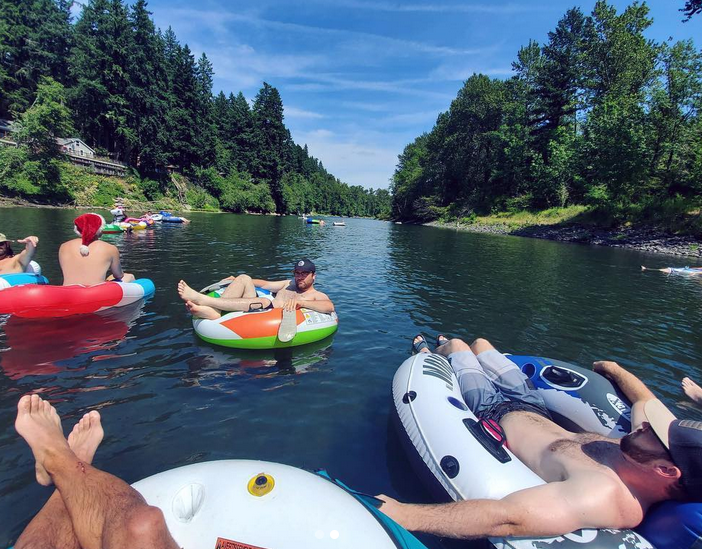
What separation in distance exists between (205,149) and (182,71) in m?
12.4

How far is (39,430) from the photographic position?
2.18 meters

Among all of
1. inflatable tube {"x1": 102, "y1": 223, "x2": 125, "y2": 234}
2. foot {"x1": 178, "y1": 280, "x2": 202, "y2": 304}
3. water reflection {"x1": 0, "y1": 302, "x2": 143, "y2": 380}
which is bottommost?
water reflection {"x1": 0, "y1": 302, "x2": 143, "y2": 380}

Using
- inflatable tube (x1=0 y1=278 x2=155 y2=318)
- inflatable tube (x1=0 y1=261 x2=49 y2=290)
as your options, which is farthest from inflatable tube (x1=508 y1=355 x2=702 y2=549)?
inflatable tube (x1=0 y1=261 x2=49 y2=290)

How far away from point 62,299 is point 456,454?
21.3 ft

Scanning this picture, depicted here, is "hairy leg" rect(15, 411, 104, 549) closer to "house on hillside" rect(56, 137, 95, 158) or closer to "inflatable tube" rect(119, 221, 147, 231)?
"inflatable tube" rect(119, 221, 147, 231)

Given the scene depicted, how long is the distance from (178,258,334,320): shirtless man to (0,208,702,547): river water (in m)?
0.66

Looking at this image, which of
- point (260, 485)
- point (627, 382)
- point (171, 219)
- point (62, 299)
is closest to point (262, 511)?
point (260, 485)

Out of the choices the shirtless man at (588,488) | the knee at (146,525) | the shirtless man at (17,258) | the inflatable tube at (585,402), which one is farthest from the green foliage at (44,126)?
the shirtless man at (588,488)

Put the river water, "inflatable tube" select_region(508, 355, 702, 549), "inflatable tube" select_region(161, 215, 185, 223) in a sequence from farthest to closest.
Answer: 1. "inflatable tube" select_region(161, 215, 185, 223)
2. the river water
3. "inflatable tube" select_region(508, 355, 702, 549)

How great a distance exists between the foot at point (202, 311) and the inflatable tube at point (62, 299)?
2.05m

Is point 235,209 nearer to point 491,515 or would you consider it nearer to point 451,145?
point 451,145

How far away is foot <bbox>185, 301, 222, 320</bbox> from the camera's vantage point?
211 inches

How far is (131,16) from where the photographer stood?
4525 cm

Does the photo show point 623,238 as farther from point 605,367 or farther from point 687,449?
point 687,449
